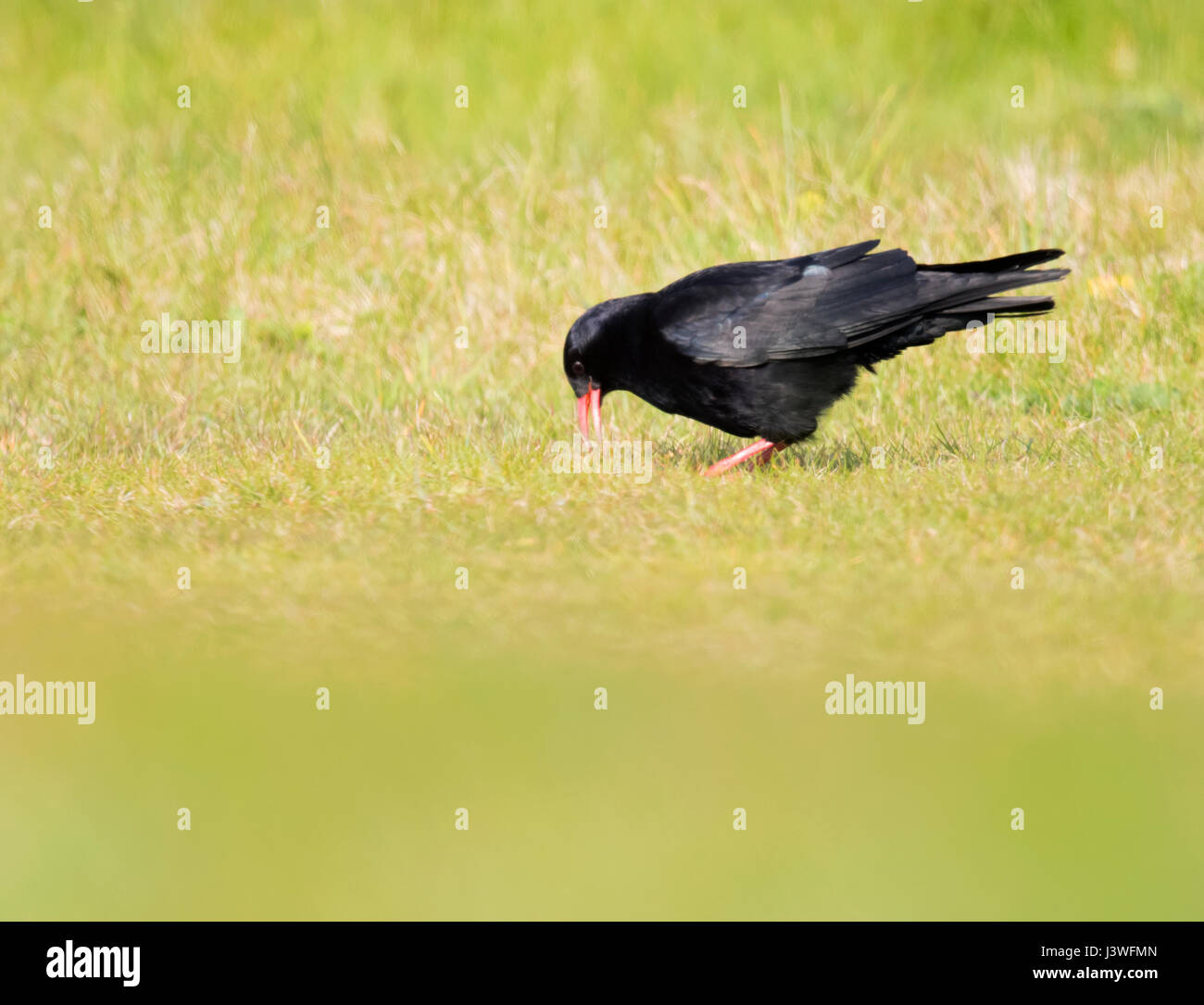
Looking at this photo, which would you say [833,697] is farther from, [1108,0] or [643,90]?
[1108,0]

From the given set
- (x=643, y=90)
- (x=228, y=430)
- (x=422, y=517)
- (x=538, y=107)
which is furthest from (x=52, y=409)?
(x=643, y=90)

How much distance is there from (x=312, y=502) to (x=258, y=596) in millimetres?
1327

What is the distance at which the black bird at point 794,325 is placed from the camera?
7086 mm

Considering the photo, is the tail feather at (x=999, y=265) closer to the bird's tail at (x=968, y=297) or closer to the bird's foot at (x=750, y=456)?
the bird's tail at (x=968, y=297)

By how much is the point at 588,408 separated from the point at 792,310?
48.1 inches

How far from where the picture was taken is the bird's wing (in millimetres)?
7078

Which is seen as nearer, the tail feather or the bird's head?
the tail feather

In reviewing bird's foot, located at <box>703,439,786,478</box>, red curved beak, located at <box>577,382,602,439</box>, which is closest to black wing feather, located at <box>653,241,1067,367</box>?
bird's foot, located at <box>703,439,786,478</box>

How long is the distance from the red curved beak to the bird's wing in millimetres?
609

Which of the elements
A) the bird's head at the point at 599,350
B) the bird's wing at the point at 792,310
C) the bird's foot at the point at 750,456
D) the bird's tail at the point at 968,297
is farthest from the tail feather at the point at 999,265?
the bird's head at the point at 599,350

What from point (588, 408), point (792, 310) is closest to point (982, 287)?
point (792, 310)

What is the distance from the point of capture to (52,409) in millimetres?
8609

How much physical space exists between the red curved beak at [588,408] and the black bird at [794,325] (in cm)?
34

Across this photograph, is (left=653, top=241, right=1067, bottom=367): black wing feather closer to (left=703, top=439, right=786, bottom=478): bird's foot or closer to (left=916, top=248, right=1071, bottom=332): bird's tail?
(left=916, top=248, right=1071, bottom=332): bird's tail
